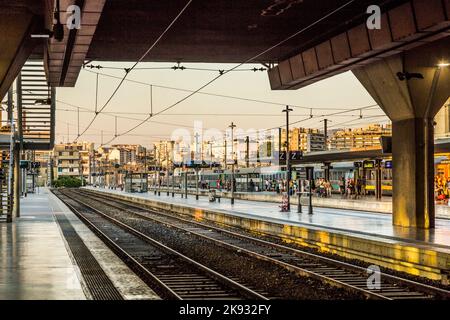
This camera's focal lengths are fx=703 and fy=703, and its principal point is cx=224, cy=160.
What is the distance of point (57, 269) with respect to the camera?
1405cm

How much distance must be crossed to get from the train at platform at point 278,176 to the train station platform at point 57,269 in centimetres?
1473

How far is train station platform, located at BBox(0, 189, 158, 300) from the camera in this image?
11384 millimetres

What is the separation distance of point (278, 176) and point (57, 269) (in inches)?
2239

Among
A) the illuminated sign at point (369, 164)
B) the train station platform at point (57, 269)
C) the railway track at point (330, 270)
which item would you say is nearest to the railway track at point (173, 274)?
the train station platform at point (57, 269)

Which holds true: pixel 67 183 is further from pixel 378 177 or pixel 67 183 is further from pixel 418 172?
pixel 418 172

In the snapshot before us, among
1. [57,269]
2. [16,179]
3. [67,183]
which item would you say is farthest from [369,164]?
[67,183]

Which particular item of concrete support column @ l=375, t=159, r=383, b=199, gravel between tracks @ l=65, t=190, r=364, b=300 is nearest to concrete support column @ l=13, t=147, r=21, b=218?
gravel between tracks @ l=65, t=190, r=364, b=300

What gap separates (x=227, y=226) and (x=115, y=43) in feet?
35.0

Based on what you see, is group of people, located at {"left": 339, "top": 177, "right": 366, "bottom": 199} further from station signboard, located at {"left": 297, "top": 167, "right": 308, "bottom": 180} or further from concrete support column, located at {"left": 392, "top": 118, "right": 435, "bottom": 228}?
concrete support column, located at {"left": 392, "top": 118, "right": 435, "bottom": 228}

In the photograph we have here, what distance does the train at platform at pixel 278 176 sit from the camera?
170ft

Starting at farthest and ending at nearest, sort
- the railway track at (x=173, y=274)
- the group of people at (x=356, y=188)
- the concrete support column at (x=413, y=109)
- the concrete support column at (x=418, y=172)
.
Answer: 1. the group of people at (x=356, y=188)
2. the concrete support column at (x=418, y=172)
3. the concrete support column at (x=413, y=109)
4. the railway track at (x=173, y=274)

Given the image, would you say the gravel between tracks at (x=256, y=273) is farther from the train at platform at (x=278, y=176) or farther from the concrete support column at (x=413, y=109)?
the train at platform at (x=278, y=176)

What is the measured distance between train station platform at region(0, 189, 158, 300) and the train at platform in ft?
48.3
